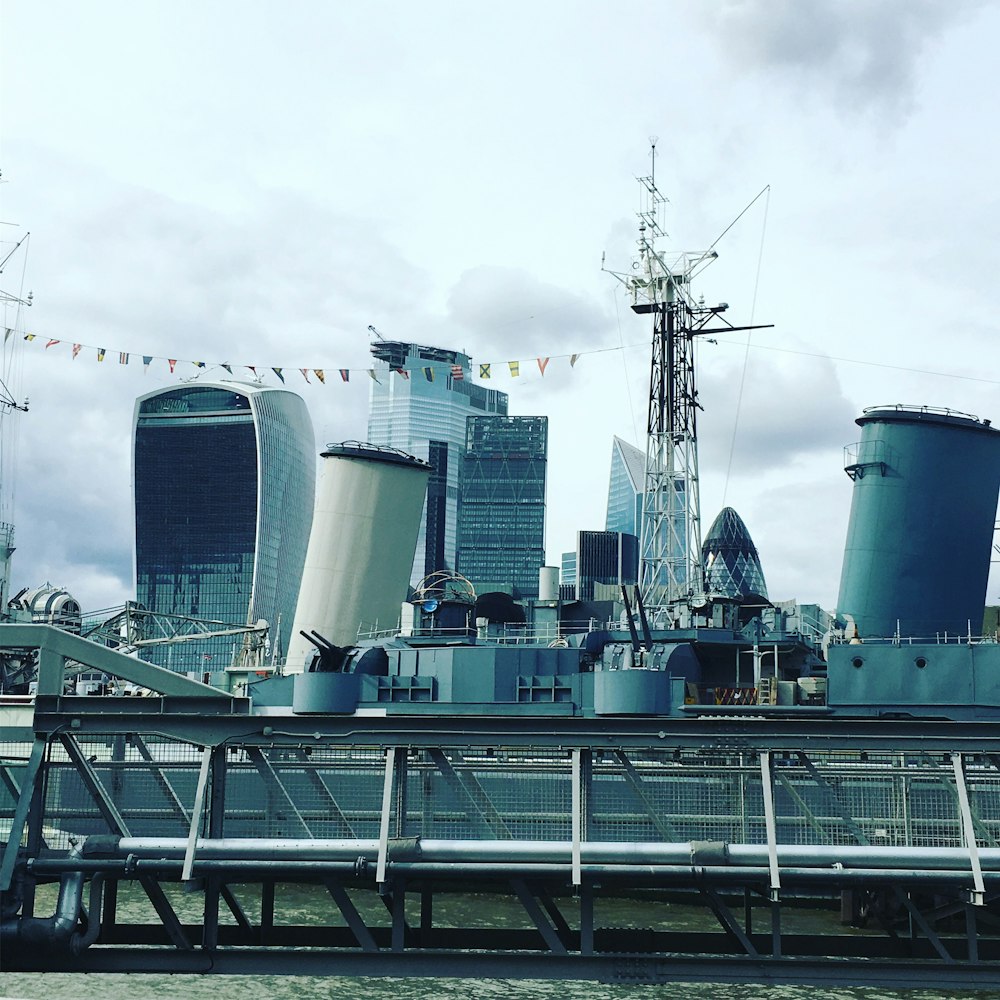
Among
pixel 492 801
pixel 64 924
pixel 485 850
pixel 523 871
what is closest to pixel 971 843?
pixel 523 871

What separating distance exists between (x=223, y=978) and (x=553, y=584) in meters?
26.7

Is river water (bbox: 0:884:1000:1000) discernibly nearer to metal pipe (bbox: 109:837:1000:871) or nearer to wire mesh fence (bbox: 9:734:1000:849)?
wire mesh fence (bbox: 9:734:1000:849)

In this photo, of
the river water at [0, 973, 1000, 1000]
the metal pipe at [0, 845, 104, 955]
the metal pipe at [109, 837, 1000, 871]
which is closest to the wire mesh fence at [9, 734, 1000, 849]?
the metal pipe at [109, 837, 1000, 871]

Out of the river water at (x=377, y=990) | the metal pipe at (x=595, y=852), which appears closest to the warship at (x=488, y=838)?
the metal pipe at (x=595, y=852)

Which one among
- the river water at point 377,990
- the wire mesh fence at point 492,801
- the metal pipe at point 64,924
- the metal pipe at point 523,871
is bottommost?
the river water at point 377,990

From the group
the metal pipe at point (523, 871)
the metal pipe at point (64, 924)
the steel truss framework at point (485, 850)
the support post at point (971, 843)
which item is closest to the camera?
the support post at point (971, 843)

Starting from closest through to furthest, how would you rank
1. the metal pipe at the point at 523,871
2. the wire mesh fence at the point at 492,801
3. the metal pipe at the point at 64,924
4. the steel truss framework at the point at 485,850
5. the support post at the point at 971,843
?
the support post at the point at 971,843 → the metal pipe at the point at 523,871 → the steel truss framework at the point at 485,850 → the metal pipe at the point at 64,924 → the wire mesh fence at the point at 492,801

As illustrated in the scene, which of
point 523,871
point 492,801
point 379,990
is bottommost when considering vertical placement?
point 379,990

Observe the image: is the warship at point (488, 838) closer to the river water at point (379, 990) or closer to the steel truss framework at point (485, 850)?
the steel truss framework at point (485, 850)

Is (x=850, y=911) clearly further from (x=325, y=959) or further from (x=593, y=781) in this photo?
(x=325, y=959)

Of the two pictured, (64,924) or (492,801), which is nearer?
(64,924)

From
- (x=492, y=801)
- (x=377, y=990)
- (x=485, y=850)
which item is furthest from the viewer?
(x=377, y=990)

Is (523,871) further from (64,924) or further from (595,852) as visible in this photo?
(64,924)

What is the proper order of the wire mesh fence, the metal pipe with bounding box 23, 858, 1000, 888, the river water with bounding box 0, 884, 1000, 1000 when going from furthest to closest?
1. the river water with bounding box 0, 884, 1000, 1000
2. the wire mesh fence
3. the metal pipe with bounding box 23, 858, 1000, 888
